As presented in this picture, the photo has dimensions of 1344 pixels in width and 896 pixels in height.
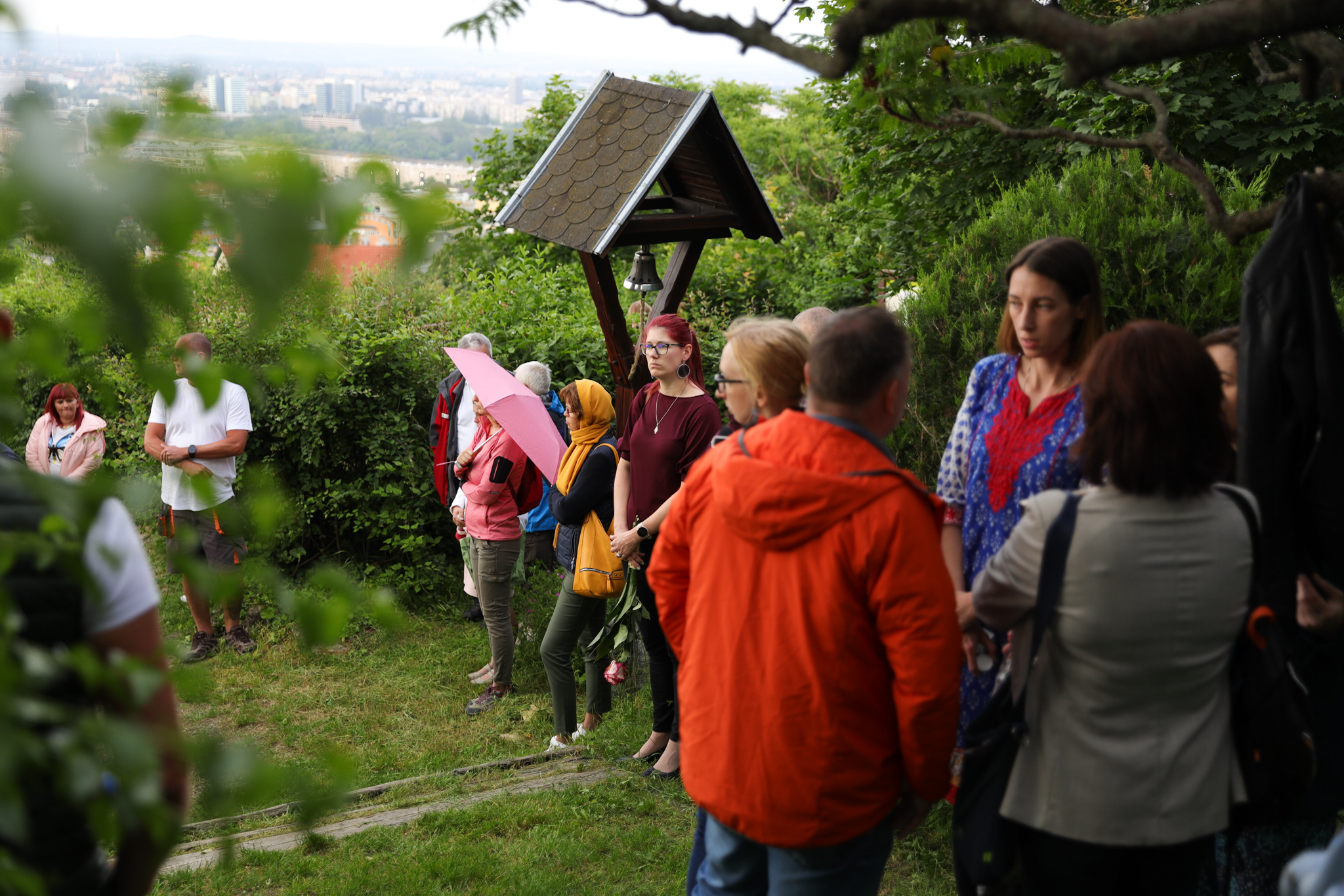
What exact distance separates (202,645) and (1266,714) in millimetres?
6313

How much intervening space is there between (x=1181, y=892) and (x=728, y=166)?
418 centimetres

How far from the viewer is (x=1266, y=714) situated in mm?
2025

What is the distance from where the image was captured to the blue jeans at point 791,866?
7.03ft

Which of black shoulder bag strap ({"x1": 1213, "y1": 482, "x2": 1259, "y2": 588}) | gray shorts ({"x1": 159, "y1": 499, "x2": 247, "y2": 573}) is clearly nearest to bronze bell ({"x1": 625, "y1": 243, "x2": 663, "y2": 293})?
gray shorts ({"x1": 159, "y1": 499, "x2": 247, "y2": 573})

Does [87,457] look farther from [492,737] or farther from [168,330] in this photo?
[168,330]

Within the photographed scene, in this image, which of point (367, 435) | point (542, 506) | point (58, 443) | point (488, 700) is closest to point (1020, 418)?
point (542, 506)

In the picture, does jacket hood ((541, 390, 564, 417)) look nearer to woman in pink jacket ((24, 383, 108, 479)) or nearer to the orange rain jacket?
woman in pink jacket ((24, 383, 108, 479))

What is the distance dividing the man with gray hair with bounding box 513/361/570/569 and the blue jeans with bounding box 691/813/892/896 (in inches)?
123

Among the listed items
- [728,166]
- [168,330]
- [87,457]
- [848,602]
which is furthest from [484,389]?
[168,330]

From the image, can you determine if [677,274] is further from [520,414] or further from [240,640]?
[240,640]

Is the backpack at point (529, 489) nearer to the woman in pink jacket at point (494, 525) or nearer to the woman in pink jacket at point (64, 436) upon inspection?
the woman in pink jacket at point (494, 525)

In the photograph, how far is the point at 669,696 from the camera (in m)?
4.63

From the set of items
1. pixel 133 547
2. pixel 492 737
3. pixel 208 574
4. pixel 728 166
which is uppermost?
pixel 728 166

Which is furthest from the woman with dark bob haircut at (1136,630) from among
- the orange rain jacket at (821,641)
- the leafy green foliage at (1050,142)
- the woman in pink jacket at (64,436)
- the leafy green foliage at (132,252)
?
the woman in pink jacket at (64,436)
